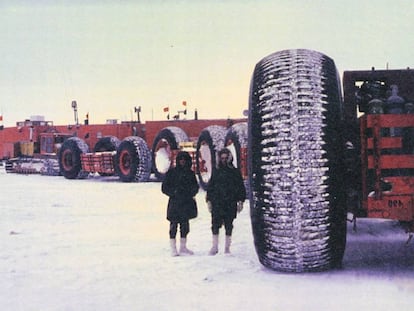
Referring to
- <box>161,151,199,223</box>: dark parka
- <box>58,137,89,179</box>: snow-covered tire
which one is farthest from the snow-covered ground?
<box>58,137,89,179</box>: snow-covered tire

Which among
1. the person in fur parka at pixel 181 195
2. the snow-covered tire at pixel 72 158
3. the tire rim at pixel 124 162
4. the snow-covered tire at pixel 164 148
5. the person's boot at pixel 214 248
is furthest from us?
the snow-covered tire at pixel 72 158

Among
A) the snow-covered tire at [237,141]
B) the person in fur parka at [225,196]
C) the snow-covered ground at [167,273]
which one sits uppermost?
the snow-covered tire at [237,141]

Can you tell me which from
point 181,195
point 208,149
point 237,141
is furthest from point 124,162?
point 181,195

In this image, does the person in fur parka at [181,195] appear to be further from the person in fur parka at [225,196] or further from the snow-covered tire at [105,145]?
the snow-covered tire at [105,145]

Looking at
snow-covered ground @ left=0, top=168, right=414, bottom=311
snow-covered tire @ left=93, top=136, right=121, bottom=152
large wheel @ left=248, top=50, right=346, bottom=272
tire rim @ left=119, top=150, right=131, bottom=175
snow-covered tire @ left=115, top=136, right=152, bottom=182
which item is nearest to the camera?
snow-covered ground @ left=0, top=168, right=414, bottom=311

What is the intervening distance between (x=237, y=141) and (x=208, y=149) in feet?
6.64

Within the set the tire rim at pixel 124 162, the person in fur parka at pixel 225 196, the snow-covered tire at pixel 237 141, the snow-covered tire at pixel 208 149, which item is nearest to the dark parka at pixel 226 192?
the person in fur parka at pixel 225 196

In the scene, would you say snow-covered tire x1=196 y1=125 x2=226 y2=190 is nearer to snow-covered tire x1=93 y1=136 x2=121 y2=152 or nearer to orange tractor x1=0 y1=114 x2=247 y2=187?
orange tractor x1=0 y1=114 x2=247 y2=187

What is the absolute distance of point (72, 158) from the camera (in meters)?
20.8

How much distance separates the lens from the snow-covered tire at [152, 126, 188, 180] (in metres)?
16.3

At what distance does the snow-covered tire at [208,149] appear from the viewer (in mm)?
13242

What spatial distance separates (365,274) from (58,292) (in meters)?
2.46

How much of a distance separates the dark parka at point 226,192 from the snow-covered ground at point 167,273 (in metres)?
0.46

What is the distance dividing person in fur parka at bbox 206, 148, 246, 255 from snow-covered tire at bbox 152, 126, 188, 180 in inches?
405
